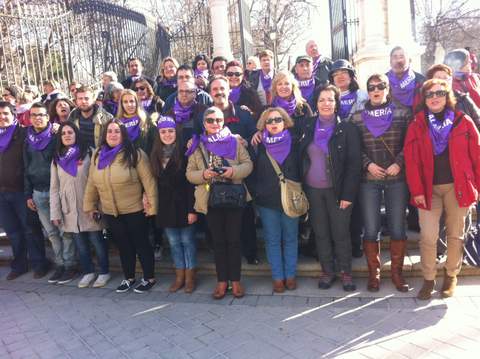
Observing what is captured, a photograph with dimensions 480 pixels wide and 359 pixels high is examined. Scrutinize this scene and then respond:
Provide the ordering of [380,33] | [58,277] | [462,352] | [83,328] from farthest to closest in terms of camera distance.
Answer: [380,33]
[58,277]
[83,328]
[462,352]

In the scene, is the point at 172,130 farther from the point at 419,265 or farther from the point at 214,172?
the point at 419,265

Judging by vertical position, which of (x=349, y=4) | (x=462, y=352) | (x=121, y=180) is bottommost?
(x=462, y=352)

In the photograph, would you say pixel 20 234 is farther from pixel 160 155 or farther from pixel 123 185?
pixel 160 155

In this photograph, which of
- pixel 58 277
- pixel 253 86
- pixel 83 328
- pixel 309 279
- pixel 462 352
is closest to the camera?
pixel 462 352

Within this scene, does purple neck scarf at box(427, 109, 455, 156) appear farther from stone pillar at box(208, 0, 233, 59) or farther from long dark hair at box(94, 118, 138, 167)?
stone pillar at box(208, 0, 233, 59)

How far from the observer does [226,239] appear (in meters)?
4.29

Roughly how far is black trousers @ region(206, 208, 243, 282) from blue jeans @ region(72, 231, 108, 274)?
1.57 metres

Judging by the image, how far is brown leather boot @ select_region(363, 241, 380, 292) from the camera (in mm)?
4168

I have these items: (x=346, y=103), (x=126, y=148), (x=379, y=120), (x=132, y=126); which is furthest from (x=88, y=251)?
(x=379, y=120)

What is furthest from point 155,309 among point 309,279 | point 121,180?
point 309,279

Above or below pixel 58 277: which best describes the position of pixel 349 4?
above

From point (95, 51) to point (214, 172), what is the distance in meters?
6.38

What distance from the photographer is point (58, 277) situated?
5.31 m

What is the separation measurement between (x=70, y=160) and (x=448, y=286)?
4233 mm
